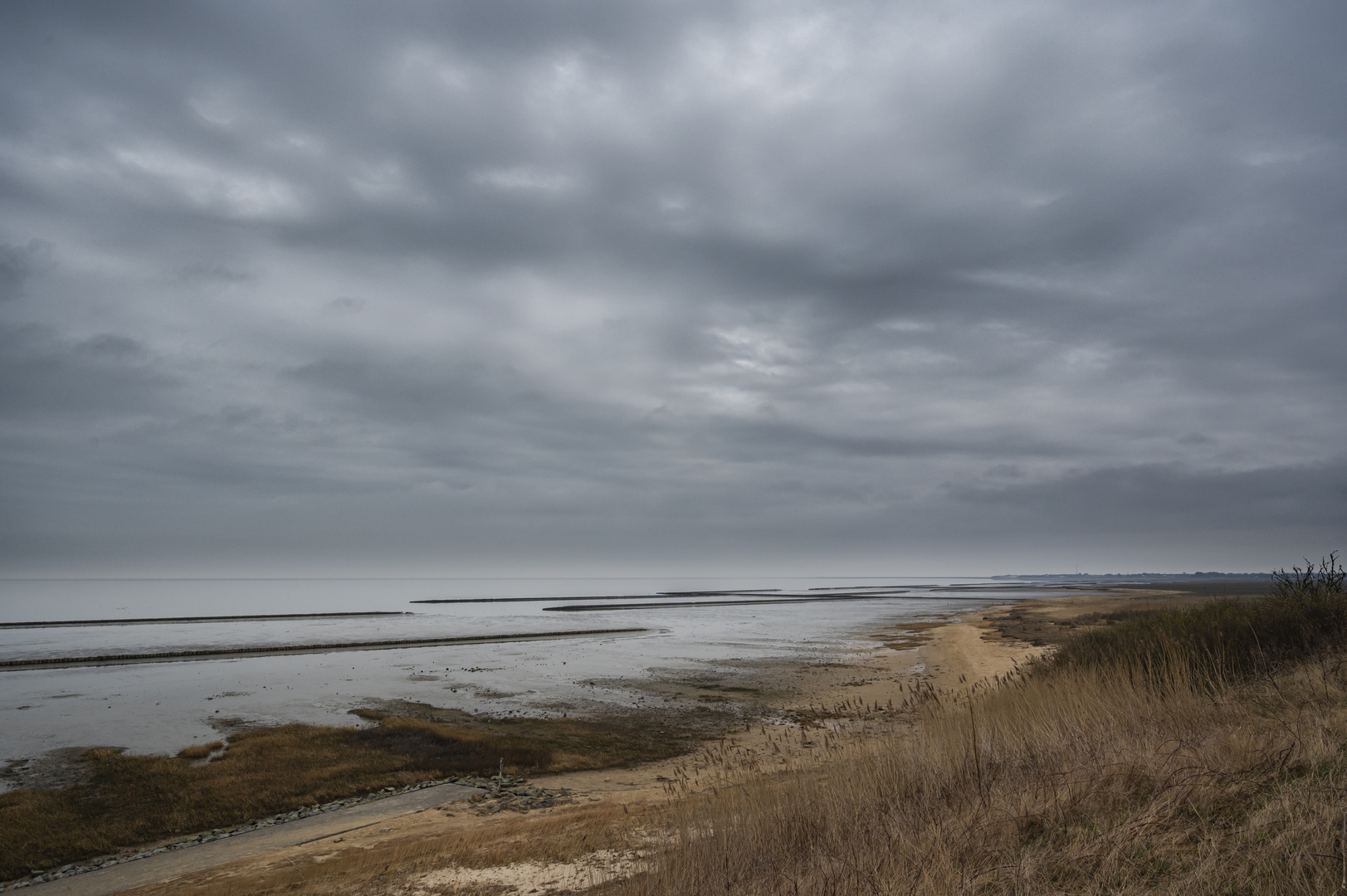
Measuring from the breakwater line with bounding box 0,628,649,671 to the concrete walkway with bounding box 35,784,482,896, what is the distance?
124ft

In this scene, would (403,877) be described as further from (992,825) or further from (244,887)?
(992,825)

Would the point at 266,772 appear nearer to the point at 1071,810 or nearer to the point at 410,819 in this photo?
the point at 410,819

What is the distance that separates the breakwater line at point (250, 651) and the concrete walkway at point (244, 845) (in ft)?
124

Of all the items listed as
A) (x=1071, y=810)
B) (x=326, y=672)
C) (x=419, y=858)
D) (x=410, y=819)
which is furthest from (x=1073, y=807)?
(x=326, y=672)

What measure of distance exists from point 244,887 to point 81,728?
19.3 m

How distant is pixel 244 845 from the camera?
13.2m

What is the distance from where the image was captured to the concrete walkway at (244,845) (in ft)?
38.1

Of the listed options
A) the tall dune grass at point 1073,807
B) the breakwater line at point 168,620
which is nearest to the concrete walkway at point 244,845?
the tall dune grass at point 1073,807

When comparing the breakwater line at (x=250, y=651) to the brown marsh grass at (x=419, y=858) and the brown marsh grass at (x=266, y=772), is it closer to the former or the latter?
the brown marsh grass at (x=266, y=772)

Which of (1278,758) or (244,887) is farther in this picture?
(244,887)

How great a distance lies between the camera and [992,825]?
21.2 feet

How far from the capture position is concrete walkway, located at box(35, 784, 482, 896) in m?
11.6

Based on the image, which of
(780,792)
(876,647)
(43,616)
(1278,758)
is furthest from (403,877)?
(43,616)

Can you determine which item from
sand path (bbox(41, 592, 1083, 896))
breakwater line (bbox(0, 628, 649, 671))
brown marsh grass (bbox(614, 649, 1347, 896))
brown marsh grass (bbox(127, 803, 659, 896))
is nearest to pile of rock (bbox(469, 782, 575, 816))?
sand path (bbox(41, 592, 1083, 896))
